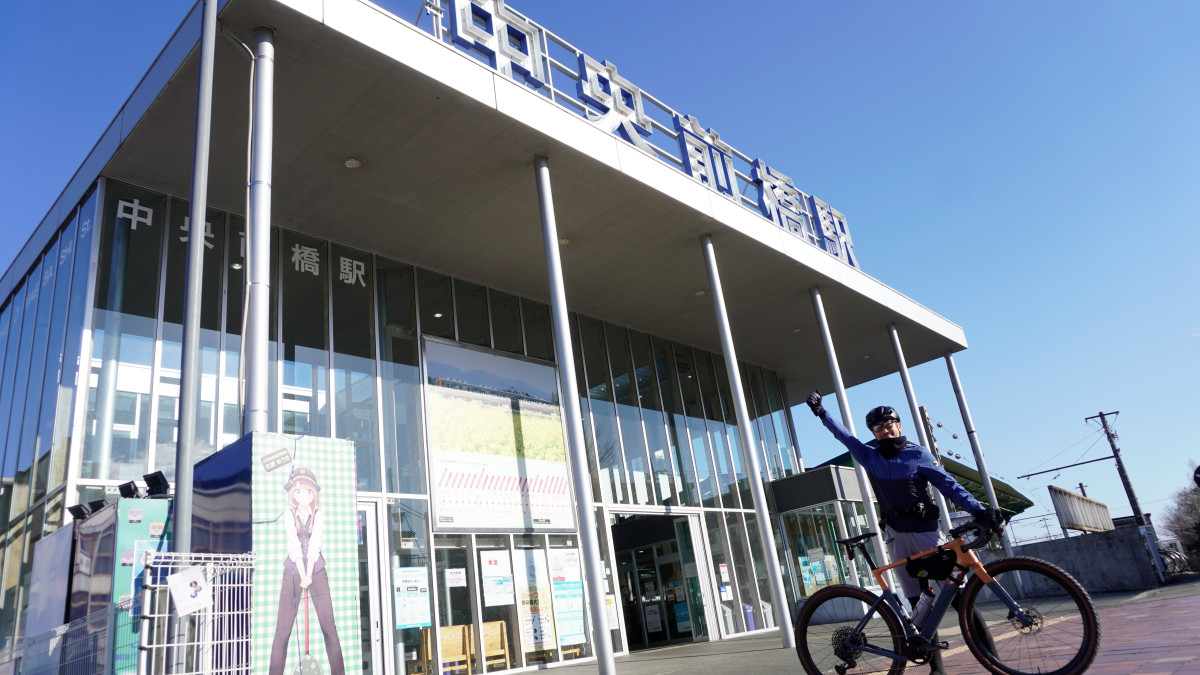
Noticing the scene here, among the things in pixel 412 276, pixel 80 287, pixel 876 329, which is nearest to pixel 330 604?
pixel 80 287

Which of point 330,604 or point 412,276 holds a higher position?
point 412,276

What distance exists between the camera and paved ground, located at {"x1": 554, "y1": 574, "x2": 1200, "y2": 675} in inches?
162

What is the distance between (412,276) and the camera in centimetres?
1261

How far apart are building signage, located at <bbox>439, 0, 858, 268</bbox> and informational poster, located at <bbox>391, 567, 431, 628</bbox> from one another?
6451 millimetres

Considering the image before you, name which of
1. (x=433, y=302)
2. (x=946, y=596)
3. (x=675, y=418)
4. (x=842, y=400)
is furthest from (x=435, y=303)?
(x=946, y=596)

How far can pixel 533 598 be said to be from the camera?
1157cm

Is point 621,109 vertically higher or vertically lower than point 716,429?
higher

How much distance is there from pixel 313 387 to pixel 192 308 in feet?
16.4

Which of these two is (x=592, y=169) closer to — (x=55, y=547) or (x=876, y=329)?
(x=55, y=547)

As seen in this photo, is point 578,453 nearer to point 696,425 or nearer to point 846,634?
point 846,634

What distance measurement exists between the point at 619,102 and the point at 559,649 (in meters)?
8.08

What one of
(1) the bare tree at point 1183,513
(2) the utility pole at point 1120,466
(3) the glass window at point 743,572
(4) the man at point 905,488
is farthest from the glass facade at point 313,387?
(1) the bare tree at point 1183,513

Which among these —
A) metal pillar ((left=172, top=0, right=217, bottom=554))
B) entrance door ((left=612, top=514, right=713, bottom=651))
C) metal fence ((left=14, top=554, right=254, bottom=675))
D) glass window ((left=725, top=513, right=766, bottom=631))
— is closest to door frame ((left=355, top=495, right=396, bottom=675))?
metal fence ((left=14, top=554, right=254, bottom=675))

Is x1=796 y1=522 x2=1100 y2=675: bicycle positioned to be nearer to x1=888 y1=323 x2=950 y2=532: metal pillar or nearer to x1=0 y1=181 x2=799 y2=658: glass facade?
x1=0 y1=181 x2=799 y2=658: glass facade
